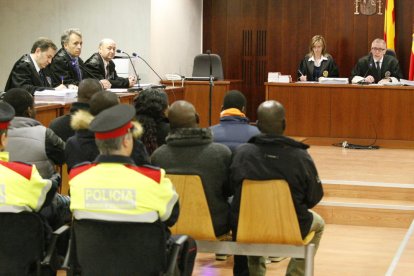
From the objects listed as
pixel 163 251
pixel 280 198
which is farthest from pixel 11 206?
pixel 280 198

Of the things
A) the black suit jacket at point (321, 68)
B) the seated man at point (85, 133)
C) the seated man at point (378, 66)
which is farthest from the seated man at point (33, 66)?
the seated man at point (378, 66)

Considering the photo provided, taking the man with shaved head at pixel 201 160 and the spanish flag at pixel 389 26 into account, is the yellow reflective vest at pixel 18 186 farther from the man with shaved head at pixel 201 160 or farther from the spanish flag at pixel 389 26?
the spanish flag at pixel 389 26

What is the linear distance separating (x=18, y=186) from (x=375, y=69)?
26.2 feet

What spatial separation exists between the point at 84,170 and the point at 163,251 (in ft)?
1.71

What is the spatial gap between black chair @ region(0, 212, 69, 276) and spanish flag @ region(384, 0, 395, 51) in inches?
360

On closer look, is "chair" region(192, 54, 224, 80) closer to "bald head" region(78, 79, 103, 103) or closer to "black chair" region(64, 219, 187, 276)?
"bald head" region(78, 79, 103, 103)

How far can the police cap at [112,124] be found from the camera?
367 centimetres

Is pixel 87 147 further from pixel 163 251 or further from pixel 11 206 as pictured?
pixel 163 251

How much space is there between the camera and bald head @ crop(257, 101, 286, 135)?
4.62m

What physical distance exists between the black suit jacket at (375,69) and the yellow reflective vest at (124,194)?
794cm

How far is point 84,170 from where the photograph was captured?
12.4ft

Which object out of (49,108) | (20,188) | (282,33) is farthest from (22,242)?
(282,33)

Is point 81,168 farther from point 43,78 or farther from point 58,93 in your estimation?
point 43,78

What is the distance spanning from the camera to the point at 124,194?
3.66 metres
